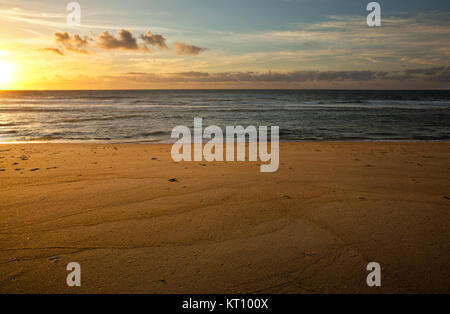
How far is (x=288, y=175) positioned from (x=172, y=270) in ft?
11.9

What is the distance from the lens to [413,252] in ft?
9.26

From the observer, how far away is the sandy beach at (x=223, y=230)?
7.97ft

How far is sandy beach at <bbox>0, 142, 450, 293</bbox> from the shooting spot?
7.97ft

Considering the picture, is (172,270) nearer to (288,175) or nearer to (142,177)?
(142,177)

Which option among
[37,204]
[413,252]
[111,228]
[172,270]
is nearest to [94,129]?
[37,204]

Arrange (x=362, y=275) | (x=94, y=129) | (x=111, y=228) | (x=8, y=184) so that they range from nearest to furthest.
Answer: (x=362, y=275), (x=111, y=228), (x=8, y=184), (x=94, y=129)

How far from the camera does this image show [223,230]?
129 inches

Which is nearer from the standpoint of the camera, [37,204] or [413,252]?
[413,252]
